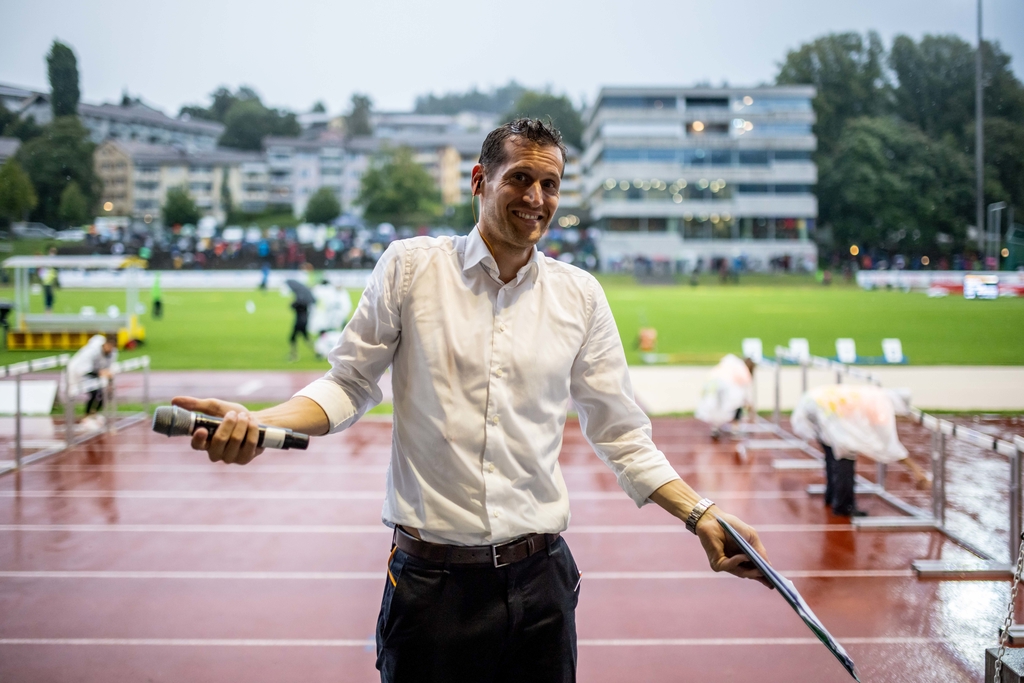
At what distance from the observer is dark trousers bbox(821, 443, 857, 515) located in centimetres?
589

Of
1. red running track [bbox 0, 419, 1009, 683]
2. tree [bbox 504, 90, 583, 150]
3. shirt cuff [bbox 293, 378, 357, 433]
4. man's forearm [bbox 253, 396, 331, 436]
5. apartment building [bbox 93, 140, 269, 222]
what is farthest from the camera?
tree [bbox 504, 90, 583, 150]

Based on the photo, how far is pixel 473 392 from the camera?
5.46ft

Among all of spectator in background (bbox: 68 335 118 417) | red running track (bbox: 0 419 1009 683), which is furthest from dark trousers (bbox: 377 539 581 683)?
spectator in background (bbox: 68 335 118 417)

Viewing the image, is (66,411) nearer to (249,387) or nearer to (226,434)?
(249,387)

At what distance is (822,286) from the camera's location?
22.7m

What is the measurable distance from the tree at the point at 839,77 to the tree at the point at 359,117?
2600cm

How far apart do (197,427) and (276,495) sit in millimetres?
5543

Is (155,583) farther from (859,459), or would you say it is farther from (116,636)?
(859,459)

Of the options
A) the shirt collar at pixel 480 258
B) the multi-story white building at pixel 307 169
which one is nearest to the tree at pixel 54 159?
Result: the shirt collar at pixel 480 258

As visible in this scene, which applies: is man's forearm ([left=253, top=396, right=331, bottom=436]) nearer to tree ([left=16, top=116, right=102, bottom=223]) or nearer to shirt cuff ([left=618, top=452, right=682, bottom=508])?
shirt cuff ([left=618, top=452, right=682, bottom=508])

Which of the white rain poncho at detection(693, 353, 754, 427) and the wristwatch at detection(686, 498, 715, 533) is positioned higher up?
the wristwatch at detection(686, 498, 715, 533)

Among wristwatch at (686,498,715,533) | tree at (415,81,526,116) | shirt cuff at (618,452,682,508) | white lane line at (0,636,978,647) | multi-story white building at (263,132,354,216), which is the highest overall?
tree at (415,81,526,116)

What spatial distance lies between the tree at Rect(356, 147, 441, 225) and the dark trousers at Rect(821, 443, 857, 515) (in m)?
29.4

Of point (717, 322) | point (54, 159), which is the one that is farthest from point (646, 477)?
point (717, 322)
